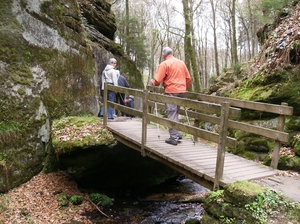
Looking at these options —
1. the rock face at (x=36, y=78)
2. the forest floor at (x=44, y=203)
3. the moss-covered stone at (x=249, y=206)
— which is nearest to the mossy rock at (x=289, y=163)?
the forest floor at (x=44, y=203)

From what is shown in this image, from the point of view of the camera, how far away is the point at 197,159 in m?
5.66

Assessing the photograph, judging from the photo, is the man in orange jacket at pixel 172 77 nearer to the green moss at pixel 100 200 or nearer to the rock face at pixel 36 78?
the green moss at pixel 100 200

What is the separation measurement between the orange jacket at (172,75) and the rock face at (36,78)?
160 inches

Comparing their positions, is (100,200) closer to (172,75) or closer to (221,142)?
(172,75)

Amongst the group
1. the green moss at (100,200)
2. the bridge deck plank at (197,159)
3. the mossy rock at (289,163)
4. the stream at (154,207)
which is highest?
the bridge deck plank at (197,159)

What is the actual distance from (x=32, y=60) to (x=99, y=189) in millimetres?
4902

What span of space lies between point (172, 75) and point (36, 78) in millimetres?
4509

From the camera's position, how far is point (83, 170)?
8.08 m

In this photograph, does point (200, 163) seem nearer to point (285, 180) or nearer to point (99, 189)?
point (285, 180)

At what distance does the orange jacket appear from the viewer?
21.0 ft

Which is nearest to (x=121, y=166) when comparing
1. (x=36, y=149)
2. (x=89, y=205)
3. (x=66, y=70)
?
(x=89, y=205)

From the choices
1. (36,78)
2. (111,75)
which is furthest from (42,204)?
(111,75)

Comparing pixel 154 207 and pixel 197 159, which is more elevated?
pixel 197 159

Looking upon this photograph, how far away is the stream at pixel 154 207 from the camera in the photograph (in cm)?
729
